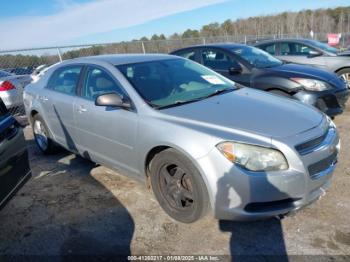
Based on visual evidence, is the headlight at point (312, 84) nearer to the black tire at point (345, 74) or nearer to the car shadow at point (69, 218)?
the black tire at point (345, 74)

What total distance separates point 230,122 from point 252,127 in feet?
0.67

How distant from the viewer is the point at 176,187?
10.5ft

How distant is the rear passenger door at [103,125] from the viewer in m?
3.57

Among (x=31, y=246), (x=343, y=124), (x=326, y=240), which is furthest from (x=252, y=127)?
(x=343, y=124)

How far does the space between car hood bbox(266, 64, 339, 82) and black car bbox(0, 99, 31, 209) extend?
4311mm

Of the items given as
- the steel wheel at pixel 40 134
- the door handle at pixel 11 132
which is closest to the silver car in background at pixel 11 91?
the steel wheel at pixel 40 134

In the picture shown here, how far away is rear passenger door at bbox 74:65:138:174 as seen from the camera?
3.57m

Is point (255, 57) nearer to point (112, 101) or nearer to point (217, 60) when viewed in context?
point (217, 60)

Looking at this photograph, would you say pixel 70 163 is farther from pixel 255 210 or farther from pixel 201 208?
pixel 255 210

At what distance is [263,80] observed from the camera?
587 centimetres

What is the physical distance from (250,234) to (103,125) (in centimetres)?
197

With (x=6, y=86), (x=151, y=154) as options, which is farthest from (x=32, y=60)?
(x=151, y=154)

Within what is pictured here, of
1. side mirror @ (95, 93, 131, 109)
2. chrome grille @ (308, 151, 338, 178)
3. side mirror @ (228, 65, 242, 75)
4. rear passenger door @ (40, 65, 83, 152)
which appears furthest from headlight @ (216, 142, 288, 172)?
side mirror @ (228, 65, 242, 75)

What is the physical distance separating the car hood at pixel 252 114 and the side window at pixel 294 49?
600cm
